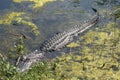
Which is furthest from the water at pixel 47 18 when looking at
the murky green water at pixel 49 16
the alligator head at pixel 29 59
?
the alligator head at pixel 29 59

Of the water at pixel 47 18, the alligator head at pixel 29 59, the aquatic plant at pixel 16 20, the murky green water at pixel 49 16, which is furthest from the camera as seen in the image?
the aquatic plant at pixel 16 20

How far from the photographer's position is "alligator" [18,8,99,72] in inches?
511

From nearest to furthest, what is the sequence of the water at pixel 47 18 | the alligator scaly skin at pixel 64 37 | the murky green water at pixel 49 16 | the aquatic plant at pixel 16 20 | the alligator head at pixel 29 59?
the alligator head at pixel 29 59 → the alligator scaly skin at pixel 64 37 → the water at pixel 47 18 → the murky green water at pixel 49 16 → the aquatic plant at pixel 16 20

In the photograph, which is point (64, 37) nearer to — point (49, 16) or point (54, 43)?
point (54, 43)

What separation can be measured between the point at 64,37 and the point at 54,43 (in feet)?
2.67

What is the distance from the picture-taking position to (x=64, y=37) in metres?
15.2

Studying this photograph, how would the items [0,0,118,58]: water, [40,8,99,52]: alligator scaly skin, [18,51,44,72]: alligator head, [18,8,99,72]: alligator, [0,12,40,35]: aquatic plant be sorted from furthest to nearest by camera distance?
[0,12,40,35]: aquatic plant
[0,0,118,58]: water
[40,8,99,52]: alligator scaly skin
[18,8,99,72]: alligator
[18,51,44,72]: alligator head

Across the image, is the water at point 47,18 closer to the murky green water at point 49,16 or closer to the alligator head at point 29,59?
the murky green water at point 49,16

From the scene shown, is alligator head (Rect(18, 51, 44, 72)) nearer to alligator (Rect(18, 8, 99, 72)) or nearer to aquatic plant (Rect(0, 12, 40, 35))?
alligator (Rect(18, 8, 99, 72))

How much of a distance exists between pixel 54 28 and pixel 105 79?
5394 mm

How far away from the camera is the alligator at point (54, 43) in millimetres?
12988

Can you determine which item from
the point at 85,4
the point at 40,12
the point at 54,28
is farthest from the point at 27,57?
the point at 85,4

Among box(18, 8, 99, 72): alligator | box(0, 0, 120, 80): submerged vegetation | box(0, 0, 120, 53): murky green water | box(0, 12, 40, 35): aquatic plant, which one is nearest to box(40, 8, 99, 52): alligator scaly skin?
box(18, 8, 99, 72): alligator

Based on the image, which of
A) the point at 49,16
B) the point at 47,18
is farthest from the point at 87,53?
the point at 49,16
